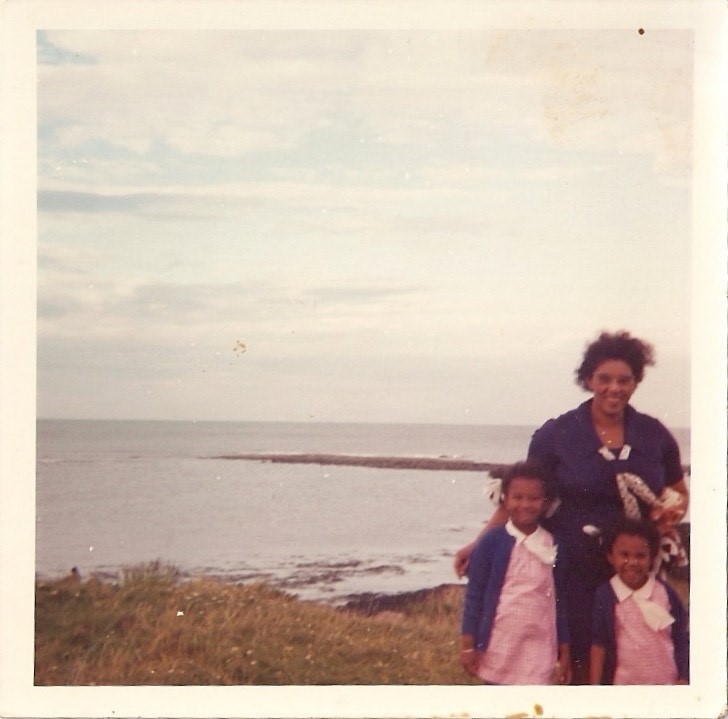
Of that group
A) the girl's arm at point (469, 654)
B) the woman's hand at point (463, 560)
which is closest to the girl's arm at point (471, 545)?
the woman's hand at point (463, 560)

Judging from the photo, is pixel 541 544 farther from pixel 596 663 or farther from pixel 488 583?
pixel 596 663

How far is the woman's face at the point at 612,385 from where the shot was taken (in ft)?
5.08

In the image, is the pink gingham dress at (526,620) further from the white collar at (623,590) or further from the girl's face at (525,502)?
the white collar at (623,590)

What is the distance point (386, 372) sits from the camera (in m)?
1.57

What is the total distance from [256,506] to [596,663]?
75 cm

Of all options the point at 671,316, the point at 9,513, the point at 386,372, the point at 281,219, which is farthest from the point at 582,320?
the point at 9,513

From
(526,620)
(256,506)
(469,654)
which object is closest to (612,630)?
(526,620)

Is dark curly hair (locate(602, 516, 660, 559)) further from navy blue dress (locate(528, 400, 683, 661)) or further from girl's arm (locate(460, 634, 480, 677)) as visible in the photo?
girl's arm (locate(460, 634, 480, 677))

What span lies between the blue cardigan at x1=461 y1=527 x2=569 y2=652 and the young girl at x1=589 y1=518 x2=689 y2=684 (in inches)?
3.1

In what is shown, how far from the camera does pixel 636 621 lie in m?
1.54

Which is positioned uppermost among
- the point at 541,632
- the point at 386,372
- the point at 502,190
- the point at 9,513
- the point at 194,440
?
the point at 502,190

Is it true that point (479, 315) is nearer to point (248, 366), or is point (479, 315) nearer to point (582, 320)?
point (582, 320)

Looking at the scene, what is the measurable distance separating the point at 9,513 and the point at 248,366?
0.56 m

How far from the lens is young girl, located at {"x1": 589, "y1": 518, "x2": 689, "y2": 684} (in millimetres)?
1528
